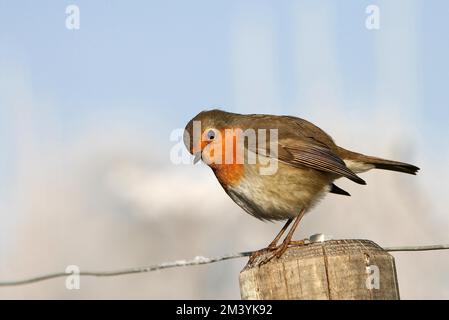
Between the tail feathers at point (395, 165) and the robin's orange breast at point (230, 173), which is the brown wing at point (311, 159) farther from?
the tail feathers at point (395, 165)

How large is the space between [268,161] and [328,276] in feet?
6.85

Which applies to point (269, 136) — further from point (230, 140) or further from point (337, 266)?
point (337, 266)

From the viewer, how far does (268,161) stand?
5.72 m

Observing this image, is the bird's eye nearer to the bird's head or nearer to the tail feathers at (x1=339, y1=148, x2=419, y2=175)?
the bird's head

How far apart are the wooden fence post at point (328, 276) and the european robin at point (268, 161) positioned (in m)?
1.64

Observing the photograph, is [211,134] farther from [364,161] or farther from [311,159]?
[364,161]

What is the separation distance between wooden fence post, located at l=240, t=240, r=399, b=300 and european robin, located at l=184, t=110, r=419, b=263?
5.39 feet

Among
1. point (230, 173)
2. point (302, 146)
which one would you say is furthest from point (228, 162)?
point (302, 146)

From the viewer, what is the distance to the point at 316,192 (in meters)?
5.83

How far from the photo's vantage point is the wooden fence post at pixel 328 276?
368 centimetres

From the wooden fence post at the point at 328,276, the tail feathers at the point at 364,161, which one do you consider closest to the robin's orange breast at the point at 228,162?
the tail feathers at the point at 364,161

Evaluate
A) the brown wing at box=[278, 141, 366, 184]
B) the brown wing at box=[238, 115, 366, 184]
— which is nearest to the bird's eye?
the brown wing at box=[238, 115, 366, 184]
